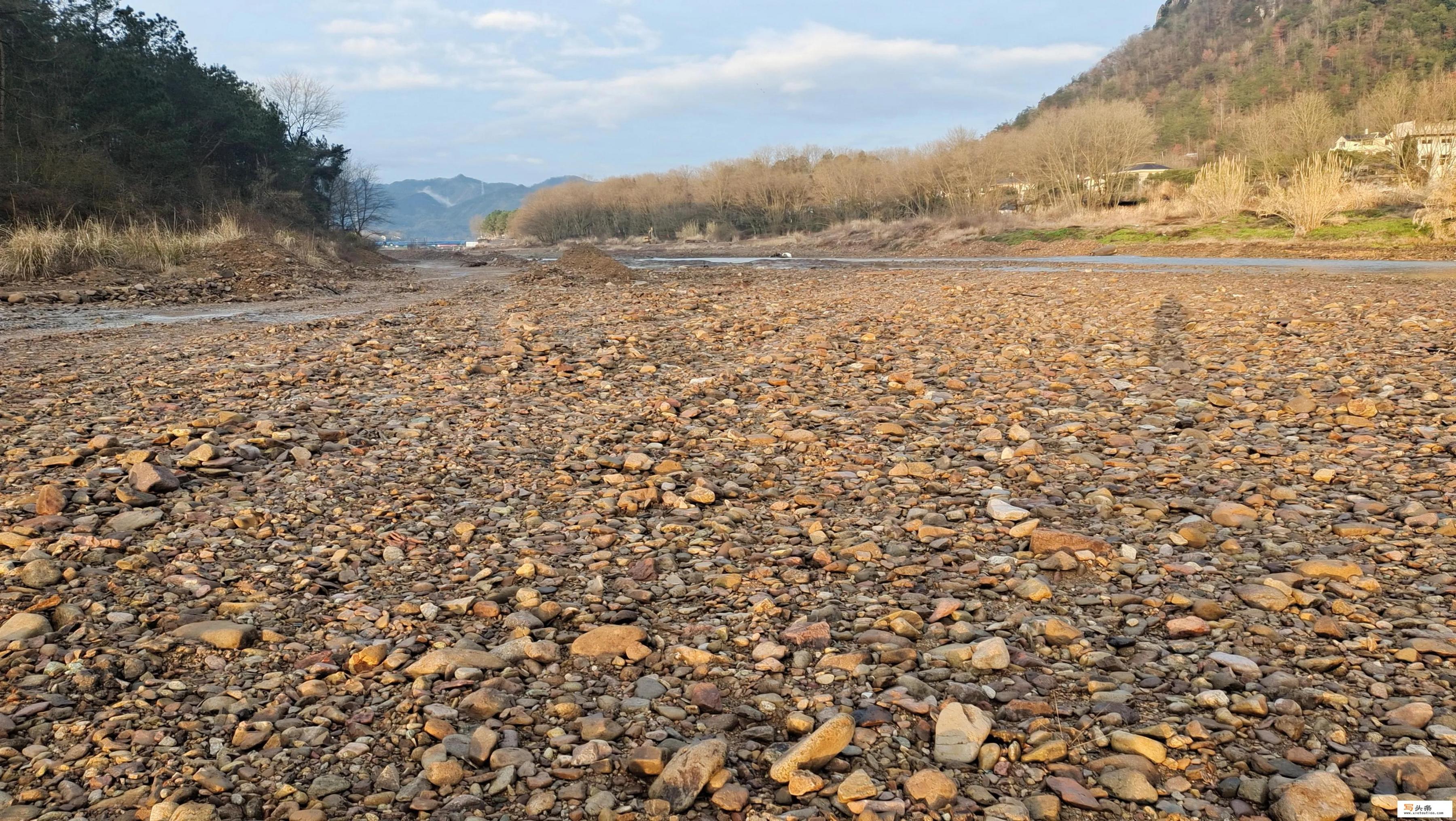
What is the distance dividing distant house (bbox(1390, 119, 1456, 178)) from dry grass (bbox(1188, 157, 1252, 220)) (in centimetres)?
674

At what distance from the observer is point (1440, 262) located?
24797 mm

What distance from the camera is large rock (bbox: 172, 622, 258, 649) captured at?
3424 millimetres

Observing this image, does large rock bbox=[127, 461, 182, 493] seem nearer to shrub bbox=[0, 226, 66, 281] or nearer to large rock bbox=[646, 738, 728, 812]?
large rock bbox=[646, 738, 728, 812]

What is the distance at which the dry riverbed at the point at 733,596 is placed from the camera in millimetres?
2635

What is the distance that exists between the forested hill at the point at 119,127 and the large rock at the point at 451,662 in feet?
91.7

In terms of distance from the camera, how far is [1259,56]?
409 feet

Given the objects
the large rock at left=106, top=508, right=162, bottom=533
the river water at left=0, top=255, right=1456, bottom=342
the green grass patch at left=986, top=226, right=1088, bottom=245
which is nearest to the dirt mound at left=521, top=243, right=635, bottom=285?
the river water at left=0, top=255, right=1456, bottom=342

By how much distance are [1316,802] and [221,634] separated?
152 inches

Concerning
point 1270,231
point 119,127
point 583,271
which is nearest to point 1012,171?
point 1270,231

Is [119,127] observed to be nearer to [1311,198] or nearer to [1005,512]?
[1005,512]

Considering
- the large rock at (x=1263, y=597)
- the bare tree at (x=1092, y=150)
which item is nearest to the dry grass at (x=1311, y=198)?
the bare tree at (x=1092, y=150)

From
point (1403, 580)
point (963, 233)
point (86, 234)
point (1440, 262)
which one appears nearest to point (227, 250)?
point (86, 234)

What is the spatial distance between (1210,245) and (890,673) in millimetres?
37735

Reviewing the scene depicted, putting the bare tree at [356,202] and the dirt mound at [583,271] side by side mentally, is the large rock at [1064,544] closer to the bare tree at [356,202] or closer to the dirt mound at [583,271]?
the dirt mound at [583,271]
